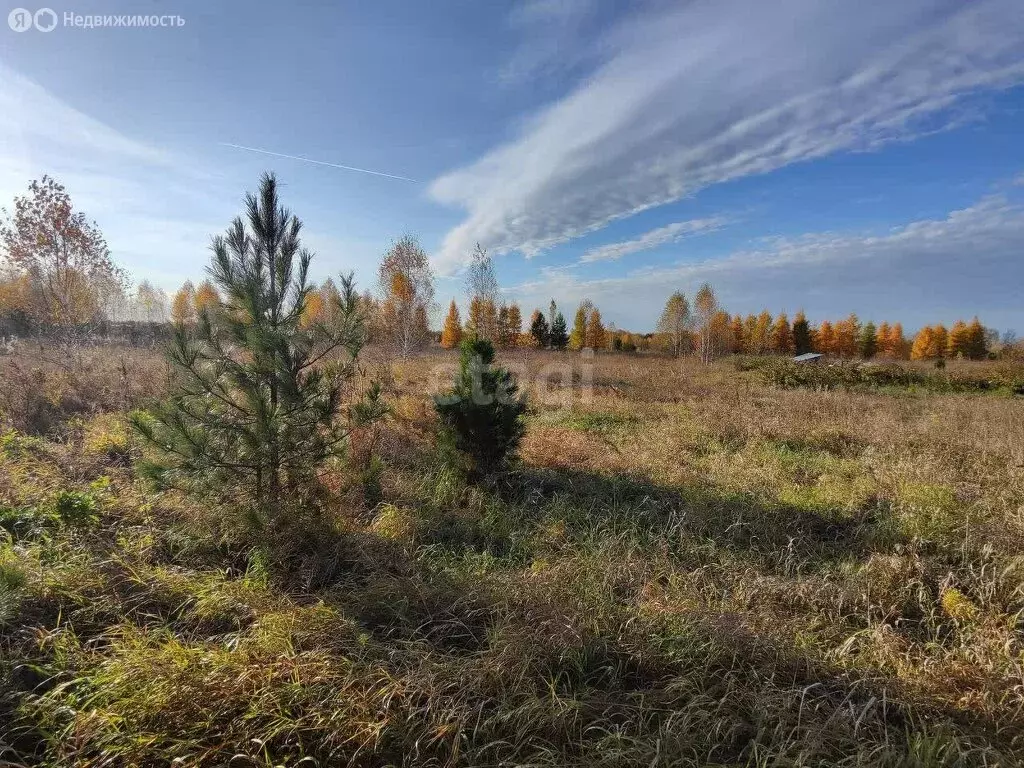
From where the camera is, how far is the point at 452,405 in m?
5.14

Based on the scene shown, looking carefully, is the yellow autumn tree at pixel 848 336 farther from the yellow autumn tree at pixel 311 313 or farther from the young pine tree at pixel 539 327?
the yellow autumn tree at pixel 311 313

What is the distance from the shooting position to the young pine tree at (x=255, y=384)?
3195 millimetres

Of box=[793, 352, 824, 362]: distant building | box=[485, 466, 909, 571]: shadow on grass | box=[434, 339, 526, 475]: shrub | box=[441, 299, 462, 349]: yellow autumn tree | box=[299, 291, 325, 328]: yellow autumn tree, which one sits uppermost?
box=[441, 299, 462, 349]: yellow autumn tree

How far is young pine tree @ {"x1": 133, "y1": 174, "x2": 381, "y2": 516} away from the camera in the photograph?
3195 mm

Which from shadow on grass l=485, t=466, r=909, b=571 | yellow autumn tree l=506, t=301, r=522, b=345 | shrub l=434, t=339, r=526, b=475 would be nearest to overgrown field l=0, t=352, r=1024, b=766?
shadow on grass l=485, t=466, r=909, b=571

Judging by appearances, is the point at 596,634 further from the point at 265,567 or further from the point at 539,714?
the point at 265,567

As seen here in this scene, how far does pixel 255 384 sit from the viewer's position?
3.40 meters

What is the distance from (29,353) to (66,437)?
30.0 feet

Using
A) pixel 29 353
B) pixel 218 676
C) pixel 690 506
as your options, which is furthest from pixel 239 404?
pixel 29 353

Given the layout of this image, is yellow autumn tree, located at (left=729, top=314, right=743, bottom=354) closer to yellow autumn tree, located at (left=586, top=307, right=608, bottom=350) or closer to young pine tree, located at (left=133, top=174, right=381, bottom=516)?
yellow autumn tree, located at (left=586, top=307, right=608, bottom=350)

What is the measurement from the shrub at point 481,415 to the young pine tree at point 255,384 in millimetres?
1492

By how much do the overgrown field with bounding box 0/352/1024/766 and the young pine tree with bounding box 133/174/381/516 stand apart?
42cm

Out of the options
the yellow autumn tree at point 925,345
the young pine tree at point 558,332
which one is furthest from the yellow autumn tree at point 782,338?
the young pine tree at point 558,332

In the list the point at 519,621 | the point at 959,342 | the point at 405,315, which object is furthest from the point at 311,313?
the point at 959,342
